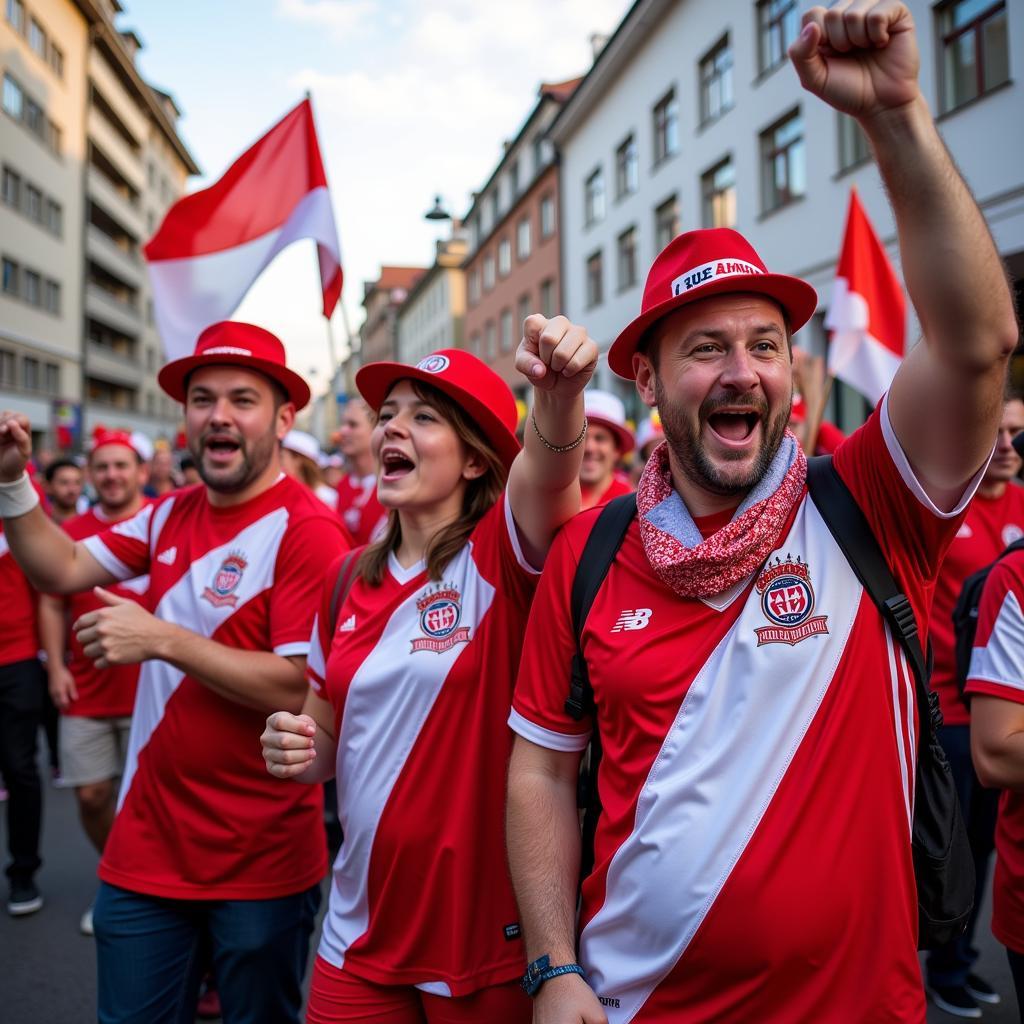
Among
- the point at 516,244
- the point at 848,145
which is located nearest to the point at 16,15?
the point at 516,244

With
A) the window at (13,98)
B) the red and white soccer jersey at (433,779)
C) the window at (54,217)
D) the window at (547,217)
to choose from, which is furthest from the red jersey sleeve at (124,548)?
the window at (54,217)

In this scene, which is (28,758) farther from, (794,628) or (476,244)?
(476,244)


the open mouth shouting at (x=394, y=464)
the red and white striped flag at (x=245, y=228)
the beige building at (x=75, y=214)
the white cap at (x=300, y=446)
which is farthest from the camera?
the beige building at (x=75, y=214)

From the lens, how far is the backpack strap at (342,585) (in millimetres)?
2623

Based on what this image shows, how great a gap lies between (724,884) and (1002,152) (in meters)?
11.6

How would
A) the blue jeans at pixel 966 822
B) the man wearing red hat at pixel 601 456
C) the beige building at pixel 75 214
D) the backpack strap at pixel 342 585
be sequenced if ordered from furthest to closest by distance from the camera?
the beige building at pixel 75 214 → the man wearing red hat at pixel 601 456 → the blue jeans at pixel 966 822 → the backpack strap at pixel 342 585

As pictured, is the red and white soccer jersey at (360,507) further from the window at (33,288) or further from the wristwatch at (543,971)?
the window at (33,288)

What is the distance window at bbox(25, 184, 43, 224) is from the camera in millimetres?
31281

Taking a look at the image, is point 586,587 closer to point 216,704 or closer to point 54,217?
point 216,704

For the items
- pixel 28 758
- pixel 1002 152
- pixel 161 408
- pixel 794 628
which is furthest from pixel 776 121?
pixel 161 408

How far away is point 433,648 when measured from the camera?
7.54ft

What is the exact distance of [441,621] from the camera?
92.0 inches

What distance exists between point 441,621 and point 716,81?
1817 cm

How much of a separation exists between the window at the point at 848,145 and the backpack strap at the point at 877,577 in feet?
43.5
